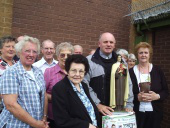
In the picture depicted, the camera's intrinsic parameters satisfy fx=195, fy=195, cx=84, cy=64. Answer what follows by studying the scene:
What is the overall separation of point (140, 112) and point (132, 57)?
163 centimetres

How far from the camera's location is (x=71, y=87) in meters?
2.15

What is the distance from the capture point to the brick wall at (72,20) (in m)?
4.35

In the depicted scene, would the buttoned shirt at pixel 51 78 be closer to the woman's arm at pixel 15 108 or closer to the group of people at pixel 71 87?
the group of people at pixel 71 87

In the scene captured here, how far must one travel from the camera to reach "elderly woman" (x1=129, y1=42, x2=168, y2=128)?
10.5 feet

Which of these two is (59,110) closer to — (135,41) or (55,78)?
(55,78)

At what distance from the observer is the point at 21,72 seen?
6.96 ft

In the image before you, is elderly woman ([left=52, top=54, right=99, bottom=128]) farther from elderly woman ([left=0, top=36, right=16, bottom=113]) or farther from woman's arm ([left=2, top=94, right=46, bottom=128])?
elderly woman ([left=0, top=36, right=16, bottom=113])

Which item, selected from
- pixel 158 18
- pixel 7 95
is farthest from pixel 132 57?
pixel 7 95

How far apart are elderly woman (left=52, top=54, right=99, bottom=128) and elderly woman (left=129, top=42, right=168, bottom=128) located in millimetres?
1207

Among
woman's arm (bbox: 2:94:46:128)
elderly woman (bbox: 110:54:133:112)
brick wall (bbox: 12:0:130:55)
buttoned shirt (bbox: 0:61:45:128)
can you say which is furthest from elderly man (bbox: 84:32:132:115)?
brick wall (bbox: 12:0:130:55)

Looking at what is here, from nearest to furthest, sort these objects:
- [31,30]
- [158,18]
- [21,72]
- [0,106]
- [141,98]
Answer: [21,72] → [0,106] → [141,98] → [31,30] → [158,18]

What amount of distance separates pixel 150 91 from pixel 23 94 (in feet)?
6.43

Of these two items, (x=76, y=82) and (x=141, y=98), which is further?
(x=141, y=98)

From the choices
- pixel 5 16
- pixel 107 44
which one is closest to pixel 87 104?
pixel 107 44
